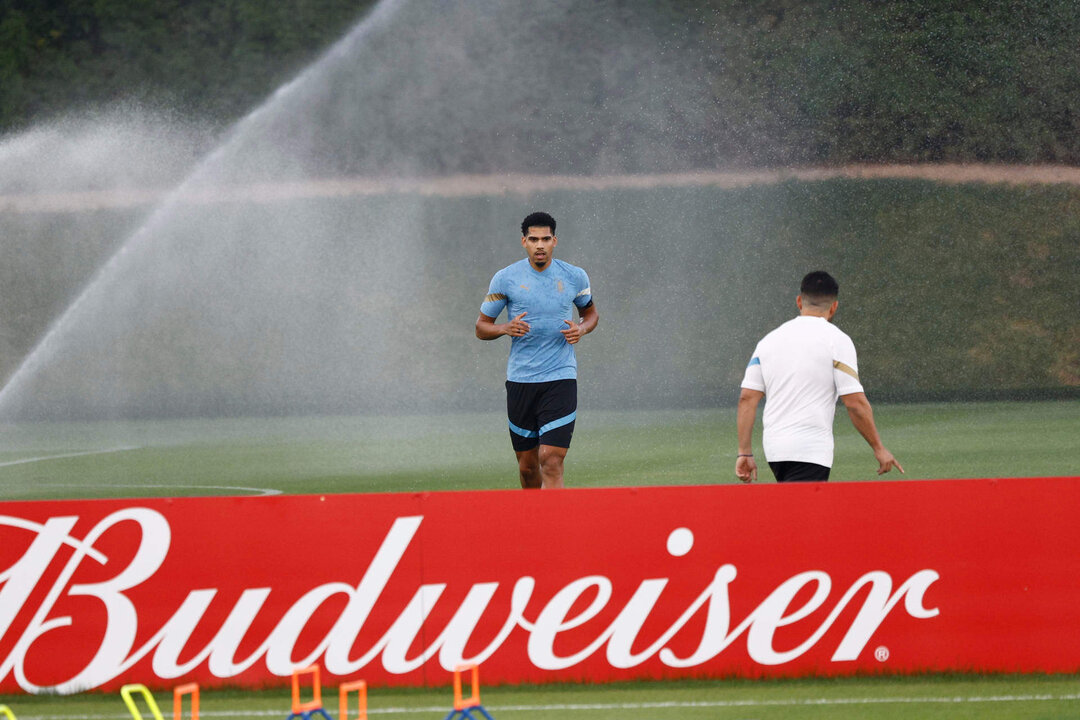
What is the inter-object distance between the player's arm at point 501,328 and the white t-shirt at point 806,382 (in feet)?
6.33

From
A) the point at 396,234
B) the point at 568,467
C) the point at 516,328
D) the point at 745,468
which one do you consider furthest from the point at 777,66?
the point at 745,468

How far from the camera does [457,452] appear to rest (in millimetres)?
17047

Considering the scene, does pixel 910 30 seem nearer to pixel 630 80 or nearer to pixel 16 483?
pixel 630 80

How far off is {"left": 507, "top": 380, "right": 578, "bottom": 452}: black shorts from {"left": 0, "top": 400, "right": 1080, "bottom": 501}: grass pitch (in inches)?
152

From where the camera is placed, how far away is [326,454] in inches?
687

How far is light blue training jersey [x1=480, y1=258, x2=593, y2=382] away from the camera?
8578 millimetres

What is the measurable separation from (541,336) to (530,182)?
966 inches

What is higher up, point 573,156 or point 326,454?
point 573,156

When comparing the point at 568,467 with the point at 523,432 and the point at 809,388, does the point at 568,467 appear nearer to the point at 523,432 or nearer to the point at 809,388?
the point at 523,432

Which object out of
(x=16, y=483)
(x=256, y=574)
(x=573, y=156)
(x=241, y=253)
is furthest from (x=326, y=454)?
(x=573, y=156)

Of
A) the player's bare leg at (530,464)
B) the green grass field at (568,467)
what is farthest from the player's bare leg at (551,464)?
the green grass field at (568,467)

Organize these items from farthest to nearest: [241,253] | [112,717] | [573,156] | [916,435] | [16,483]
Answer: [573,156] < [241,253] < [916,435] < [16,483] < [112,717]

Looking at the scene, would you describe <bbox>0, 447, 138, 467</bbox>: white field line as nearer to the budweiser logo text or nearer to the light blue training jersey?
the light blue training jersey

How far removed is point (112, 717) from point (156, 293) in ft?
83.9
